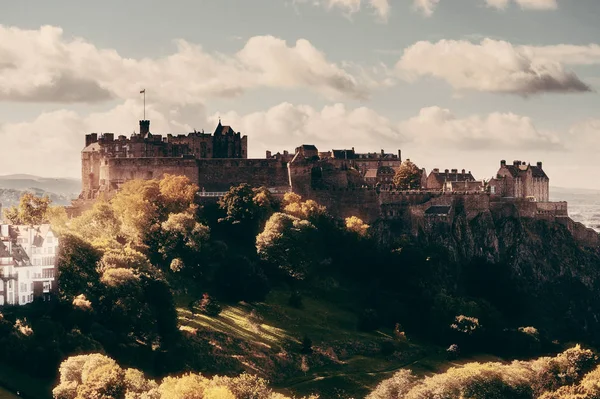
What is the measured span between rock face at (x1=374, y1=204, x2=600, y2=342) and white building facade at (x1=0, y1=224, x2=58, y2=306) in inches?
1872

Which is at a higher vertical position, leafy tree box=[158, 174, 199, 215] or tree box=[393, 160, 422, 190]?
tree box=[393, 160, 422, 190]

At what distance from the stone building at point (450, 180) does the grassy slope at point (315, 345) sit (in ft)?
106

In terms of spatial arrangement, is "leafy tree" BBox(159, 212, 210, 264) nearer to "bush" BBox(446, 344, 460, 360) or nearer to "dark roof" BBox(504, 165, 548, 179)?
"bush" BBox(446, 344, 460, 360)

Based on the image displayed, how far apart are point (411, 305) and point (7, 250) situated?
151 feet

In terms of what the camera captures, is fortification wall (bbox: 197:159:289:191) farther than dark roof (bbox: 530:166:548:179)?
No

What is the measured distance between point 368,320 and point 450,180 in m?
44.9

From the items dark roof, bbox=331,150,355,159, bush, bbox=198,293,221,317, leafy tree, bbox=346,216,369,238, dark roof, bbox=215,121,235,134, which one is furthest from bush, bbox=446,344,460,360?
dark roof, bbox=331,150,355,159

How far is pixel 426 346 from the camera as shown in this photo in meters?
102

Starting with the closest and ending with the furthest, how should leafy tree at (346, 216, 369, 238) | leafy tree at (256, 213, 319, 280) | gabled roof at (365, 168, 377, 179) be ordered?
leafy tree at (256, 213, 319, 280) < leafy tree at (346, 216, 369, 238) < gabled roof at (365, 168, 377, 179)

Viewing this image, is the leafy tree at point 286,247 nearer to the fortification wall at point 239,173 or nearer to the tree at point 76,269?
the fortification wall at point 239,173

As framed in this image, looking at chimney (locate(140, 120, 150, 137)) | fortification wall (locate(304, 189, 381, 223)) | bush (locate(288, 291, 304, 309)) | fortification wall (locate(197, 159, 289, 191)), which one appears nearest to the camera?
bush (locate(288, 291, 304, 309))

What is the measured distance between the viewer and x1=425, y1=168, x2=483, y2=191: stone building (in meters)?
131

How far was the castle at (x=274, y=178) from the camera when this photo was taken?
398 ft

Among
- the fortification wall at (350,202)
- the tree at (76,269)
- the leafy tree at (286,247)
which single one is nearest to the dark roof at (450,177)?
the fortification wall at (350,202)
